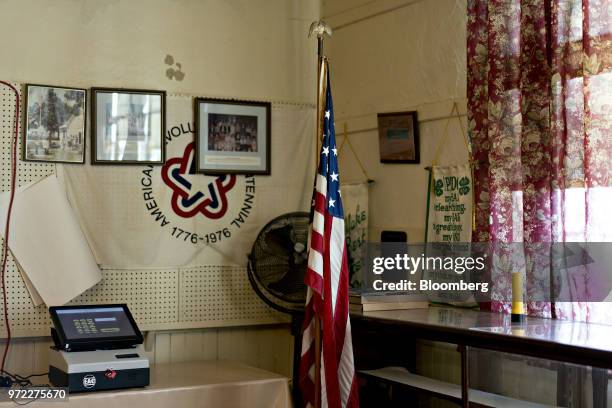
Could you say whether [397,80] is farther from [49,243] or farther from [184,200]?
[49,243]

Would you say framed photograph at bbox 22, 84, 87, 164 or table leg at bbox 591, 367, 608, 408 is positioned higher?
framed photograph at bbox 22, 84, 87, 164

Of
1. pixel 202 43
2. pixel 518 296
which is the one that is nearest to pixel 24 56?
pixel 202 43

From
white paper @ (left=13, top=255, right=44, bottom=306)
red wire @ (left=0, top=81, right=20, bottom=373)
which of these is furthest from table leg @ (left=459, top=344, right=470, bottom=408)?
red wire @ (left=0, top=81, right=20, bottom=373)

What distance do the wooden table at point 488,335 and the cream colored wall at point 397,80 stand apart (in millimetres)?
737

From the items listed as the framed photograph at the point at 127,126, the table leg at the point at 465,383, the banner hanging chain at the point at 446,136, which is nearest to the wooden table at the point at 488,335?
the table leg at the point at 465,383

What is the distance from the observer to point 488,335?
3039 millimetres

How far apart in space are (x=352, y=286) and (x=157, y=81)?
1.74 metres

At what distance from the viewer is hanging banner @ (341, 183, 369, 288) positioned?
4.84 meters

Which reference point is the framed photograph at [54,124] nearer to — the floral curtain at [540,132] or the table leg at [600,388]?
the floral curtain at [540,132]

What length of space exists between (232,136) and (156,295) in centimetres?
94

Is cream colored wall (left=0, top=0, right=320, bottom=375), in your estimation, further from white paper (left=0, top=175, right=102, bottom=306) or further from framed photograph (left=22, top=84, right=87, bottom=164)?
white paper (left=0, top=175, right=102, bottom=306)

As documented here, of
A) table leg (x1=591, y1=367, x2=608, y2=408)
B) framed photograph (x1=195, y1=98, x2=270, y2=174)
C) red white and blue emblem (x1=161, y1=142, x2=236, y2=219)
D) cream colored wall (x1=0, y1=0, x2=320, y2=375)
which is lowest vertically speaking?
table leg (x1=591, y1=367, x2=608, y2=408)

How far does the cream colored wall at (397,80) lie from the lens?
4254 mm

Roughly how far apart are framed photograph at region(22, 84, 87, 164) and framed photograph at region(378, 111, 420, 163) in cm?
179
